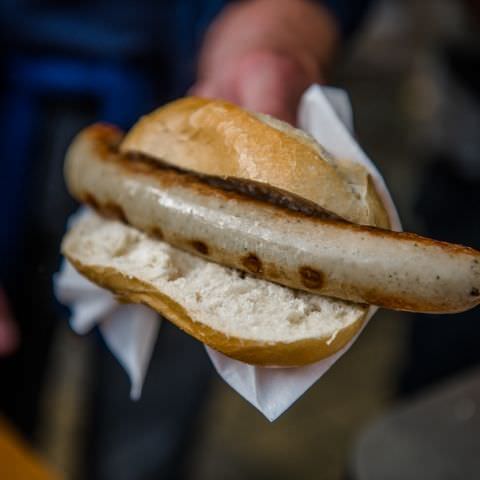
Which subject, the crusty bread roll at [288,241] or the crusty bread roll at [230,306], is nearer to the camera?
the crusty bread roll at [288,241]

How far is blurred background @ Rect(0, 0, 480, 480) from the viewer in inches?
76.2

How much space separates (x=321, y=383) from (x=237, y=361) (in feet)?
9.12

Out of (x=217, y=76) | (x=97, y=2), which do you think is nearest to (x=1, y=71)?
(x=97, y=2)

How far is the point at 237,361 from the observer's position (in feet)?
4.84

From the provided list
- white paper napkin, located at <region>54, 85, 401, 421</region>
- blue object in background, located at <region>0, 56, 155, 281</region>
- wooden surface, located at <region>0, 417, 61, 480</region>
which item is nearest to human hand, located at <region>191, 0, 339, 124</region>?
white paper napkin, located at <region>54, 85, 401, 421</region>

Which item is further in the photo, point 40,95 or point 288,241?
point 40,95

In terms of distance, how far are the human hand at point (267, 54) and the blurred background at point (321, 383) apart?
0.29 meters

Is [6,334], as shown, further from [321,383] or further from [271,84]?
[321,383]

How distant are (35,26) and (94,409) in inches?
58.9

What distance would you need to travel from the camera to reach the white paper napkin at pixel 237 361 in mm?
1438

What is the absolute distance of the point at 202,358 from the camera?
323 centimetres

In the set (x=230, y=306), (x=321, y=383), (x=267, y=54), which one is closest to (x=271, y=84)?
(x=267, y=54)

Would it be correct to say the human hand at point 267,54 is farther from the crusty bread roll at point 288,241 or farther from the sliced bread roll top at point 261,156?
the crusty bread roll at point 288,241

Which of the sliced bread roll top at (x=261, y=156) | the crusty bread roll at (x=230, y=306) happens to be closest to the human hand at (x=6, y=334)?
the crusty bread roll at (x=230, y=306)
